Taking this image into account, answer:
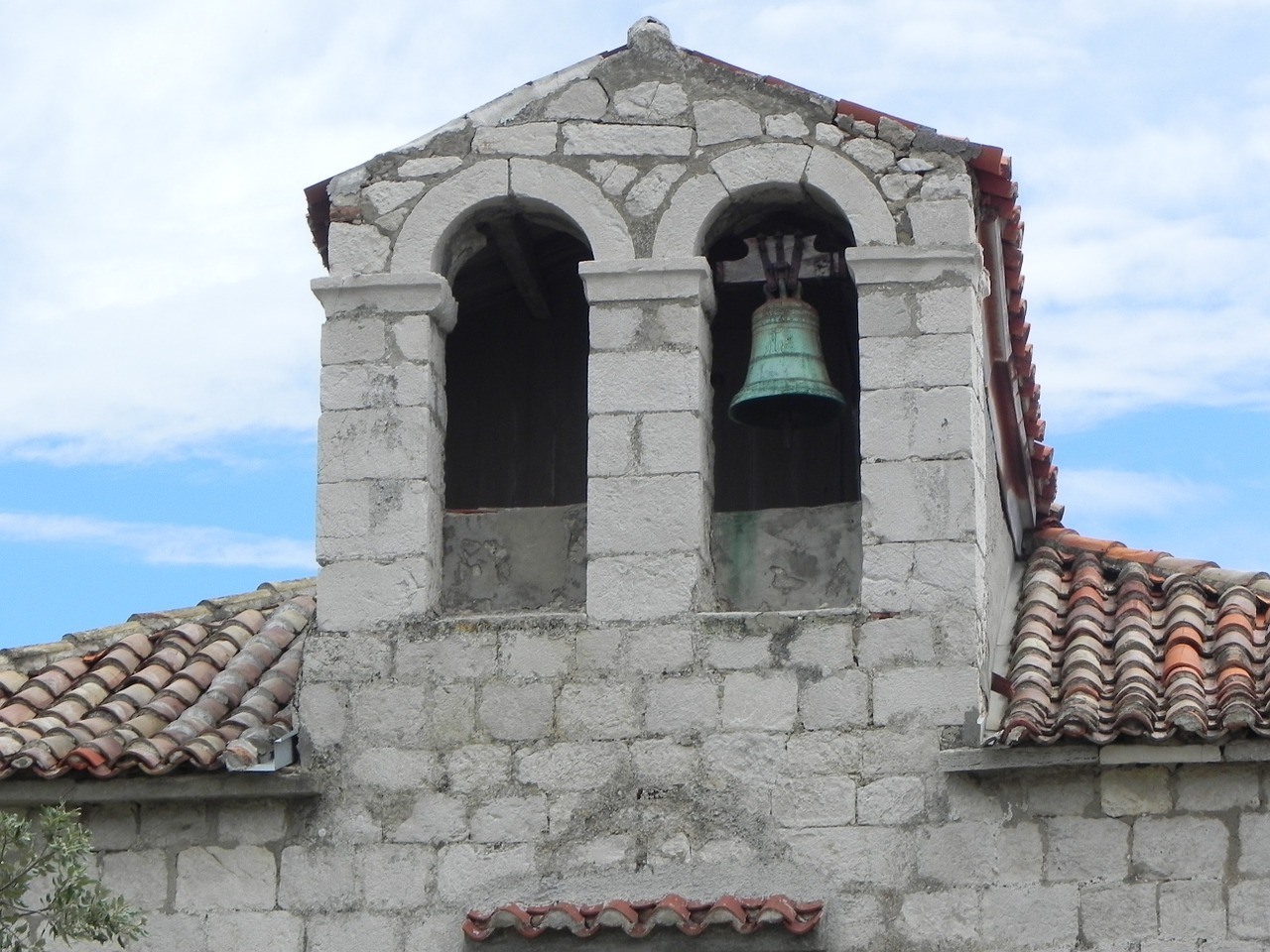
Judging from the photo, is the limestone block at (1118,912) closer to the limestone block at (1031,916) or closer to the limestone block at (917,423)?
the limestone block at (1031,916)

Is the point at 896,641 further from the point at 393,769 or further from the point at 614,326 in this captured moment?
the point at 393,769

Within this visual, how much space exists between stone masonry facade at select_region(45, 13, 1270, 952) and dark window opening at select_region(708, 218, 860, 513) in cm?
104

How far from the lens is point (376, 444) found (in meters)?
9.59

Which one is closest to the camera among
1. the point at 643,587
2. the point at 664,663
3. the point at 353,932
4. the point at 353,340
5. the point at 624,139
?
the point at 353,932

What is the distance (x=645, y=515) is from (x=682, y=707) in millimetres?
732

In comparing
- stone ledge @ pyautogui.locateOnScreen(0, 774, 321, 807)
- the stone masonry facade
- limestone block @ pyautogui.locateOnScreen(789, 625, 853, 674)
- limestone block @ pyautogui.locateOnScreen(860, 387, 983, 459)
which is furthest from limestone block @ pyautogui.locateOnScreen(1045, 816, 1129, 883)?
stone ledge @ pyautogui.locateOnScreen(0, 774, 321, 807)

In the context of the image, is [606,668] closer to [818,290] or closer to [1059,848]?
[1059,848]

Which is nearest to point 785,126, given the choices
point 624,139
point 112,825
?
point 624,139

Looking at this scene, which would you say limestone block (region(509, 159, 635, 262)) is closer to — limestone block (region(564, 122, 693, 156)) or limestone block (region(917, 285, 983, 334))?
limestone block (region(564, 122, 693, 156))

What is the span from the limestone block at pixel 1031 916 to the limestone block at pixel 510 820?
1.56 meters

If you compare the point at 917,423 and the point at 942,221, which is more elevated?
the point at 942,221

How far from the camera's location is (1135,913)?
8.57 m

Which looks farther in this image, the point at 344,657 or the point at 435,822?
the point at 344,657

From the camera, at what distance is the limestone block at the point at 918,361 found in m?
9.39
